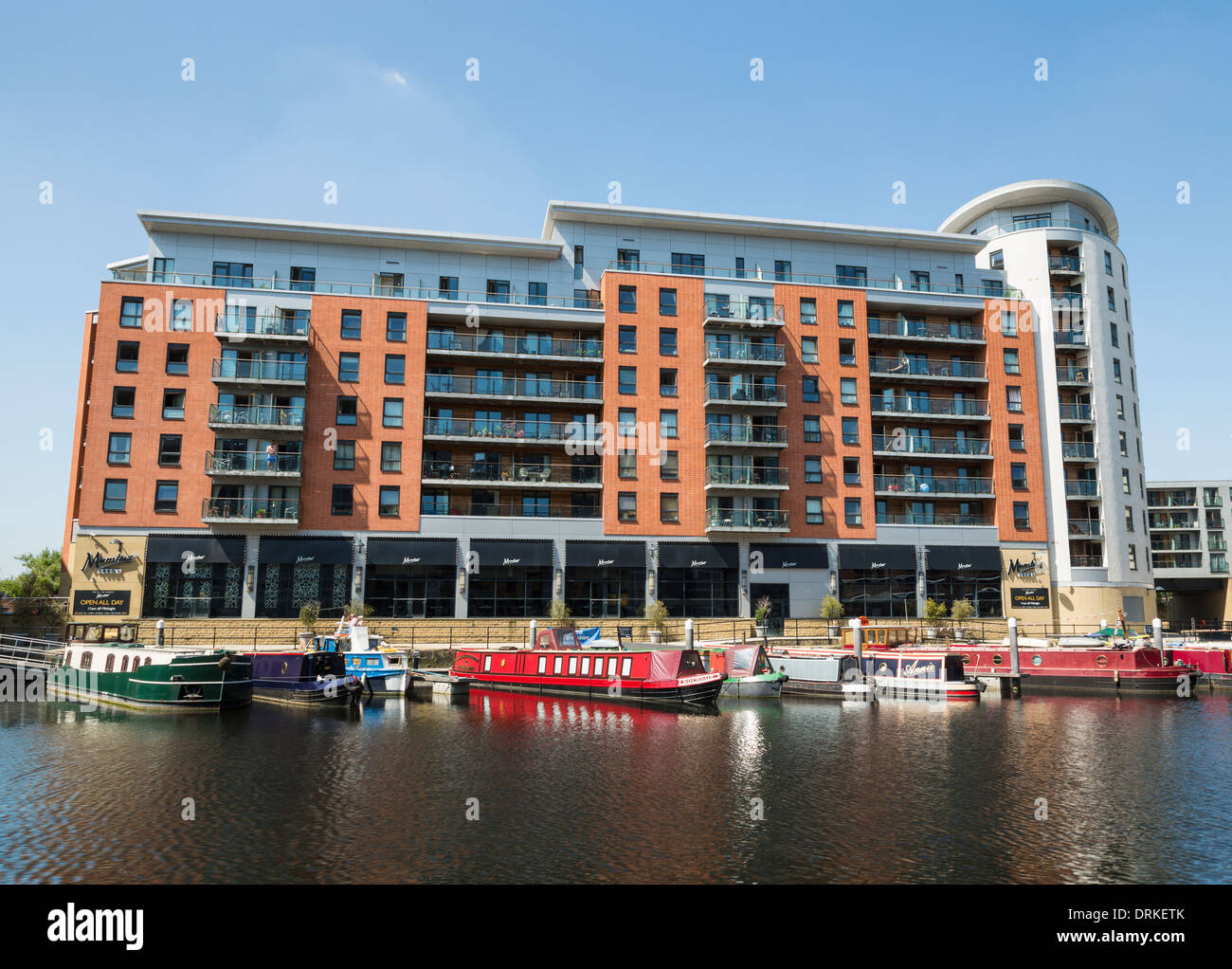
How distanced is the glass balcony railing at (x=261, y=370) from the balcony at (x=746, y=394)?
88.8 ft

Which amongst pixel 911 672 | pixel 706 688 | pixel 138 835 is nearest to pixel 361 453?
pixel 706 688

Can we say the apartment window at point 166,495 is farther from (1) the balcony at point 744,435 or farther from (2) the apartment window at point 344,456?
(1) the balcony at point 744,435

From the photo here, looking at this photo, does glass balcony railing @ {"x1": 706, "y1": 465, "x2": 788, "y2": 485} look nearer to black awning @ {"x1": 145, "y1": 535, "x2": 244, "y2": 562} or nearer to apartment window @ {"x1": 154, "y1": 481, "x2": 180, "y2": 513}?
black awning @ {"x1": 145, "y1": 535, "x2": 244, "y2": 562}

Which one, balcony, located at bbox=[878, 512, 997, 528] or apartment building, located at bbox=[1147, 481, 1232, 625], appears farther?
apartment building, located at bbox=[1147, 481, 1232, 625]

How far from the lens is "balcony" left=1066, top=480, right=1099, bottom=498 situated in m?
62.1

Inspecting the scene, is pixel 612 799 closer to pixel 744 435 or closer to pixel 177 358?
pixel 744 435

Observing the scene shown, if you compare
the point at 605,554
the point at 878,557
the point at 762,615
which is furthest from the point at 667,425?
the point at 878,557

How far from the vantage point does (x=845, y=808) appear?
61.4 feet

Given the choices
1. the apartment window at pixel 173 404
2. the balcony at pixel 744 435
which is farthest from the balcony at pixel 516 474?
the apartment window at pixel 173 404

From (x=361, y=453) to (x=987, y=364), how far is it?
1798 inches

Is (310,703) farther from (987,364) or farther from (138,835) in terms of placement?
(987,364)

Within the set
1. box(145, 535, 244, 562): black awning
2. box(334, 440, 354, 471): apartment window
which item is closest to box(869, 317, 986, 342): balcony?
box(334, 440, 354, 471): apartment window

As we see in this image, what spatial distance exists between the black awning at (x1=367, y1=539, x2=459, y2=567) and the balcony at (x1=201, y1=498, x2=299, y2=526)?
519 cm

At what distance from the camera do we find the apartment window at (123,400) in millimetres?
51938
